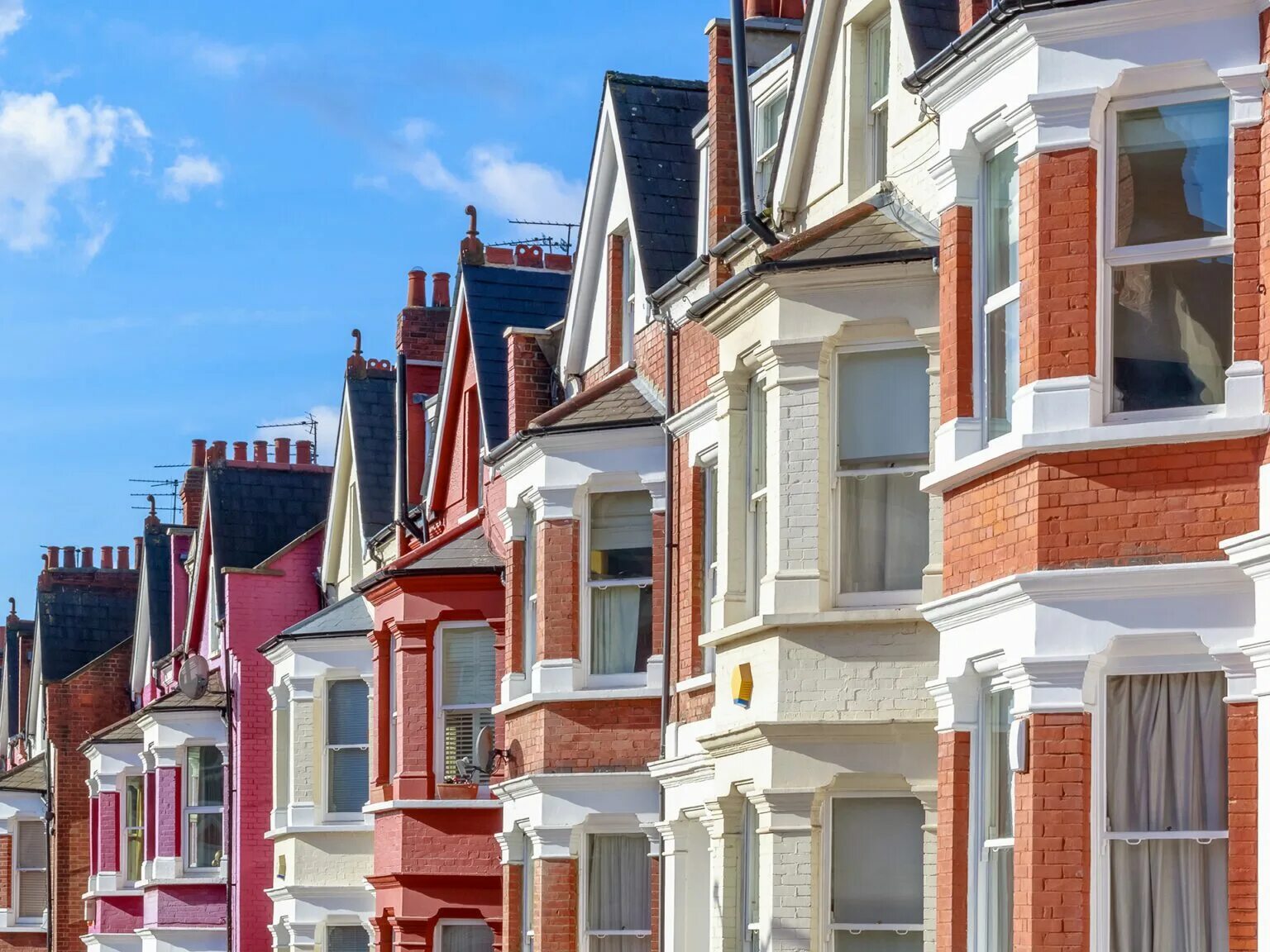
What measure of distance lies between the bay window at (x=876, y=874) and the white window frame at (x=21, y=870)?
35.1 m

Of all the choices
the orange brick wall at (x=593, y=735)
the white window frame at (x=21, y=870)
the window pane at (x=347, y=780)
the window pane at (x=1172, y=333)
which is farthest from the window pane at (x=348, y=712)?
the window pane at (x=1172, y=333)

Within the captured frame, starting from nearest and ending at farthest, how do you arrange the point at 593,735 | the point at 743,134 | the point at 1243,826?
the point at 1243,826, the point at 743,134, the point at 593,735

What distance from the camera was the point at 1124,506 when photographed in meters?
12.8

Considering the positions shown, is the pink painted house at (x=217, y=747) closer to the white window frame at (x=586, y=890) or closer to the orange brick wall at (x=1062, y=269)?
the white window frame at (x=586, y=890)

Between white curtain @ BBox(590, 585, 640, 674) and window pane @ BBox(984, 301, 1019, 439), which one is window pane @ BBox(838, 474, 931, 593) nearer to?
window pane @ BBox(984, 301, 1019, 439)

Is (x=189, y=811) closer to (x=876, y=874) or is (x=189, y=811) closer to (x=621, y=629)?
(x=621, y=629)

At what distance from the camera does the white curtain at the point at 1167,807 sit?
12.6m

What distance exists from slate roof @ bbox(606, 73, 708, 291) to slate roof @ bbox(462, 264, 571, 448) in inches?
172

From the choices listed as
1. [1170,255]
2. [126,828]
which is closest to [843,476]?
[1170,255]

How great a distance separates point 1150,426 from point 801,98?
7383mm

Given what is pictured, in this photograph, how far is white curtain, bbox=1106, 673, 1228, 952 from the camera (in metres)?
12.6

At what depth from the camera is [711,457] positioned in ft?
67.0

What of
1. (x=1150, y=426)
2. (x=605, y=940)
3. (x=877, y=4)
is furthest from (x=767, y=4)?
(x=1150, y=426)

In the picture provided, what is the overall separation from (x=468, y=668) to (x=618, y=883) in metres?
5.25
